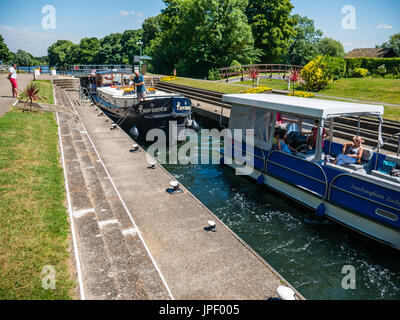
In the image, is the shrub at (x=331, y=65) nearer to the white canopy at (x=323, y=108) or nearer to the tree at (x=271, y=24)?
the white canopy at (x=323, y=108)

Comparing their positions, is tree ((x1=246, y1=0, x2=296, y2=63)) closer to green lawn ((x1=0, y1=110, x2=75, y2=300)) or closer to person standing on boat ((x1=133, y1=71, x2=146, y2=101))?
person standing on boat ((x1=133, y1=71, x2=146, y2=101))

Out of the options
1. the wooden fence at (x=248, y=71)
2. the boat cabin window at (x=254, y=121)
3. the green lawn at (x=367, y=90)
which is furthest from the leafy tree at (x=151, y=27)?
the boat cabin window at (x=254, y=121)

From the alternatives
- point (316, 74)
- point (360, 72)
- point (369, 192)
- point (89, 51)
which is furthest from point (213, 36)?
point (89, 51)

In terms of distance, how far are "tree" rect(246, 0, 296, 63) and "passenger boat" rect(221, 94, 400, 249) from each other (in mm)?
38292

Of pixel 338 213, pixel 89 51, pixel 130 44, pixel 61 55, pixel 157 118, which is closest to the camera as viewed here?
pixel 338 213

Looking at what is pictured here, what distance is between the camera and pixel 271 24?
4422cm

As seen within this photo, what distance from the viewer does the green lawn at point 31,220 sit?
13.1ft

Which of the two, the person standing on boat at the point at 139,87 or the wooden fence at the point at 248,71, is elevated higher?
the wooden fence at the point at 248,71

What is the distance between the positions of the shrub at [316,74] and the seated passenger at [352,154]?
15.0 metres

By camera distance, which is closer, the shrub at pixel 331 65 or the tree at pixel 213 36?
the shrub at pixel 331 65

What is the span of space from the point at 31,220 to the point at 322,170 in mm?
6918

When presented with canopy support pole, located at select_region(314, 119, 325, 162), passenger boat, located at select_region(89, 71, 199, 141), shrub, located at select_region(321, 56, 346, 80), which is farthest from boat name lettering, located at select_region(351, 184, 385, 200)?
shrub, located at select_region(321, 56, 346, 80)

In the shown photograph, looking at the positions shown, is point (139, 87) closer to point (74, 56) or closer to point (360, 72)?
point (360, 72)
